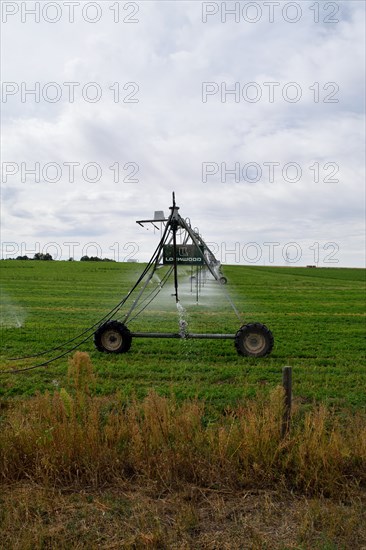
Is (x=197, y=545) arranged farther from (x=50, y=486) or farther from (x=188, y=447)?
(x=50, y=486)

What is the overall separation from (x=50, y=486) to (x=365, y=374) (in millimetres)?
6065

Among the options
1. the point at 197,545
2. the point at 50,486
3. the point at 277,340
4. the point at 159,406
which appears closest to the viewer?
the point at 197,545

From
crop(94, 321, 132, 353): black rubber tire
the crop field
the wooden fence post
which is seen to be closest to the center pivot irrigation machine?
crop(94, 321, 132, 353): black rubber tire

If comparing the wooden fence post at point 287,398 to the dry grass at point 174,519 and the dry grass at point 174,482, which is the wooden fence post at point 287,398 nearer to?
the dry grass at point 174,482

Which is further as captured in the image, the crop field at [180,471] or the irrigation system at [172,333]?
the irrigation system at [172,333]

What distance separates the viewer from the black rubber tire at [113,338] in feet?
32.5

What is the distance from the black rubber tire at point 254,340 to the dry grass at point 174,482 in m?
4.16

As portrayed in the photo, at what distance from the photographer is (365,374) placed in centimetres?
857

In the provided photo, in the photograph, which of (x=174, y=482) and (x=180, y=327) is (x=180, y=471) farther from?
(x=180, y=327)

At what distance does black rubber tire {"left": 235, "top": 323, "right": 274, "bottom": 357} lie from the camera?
9539 mm

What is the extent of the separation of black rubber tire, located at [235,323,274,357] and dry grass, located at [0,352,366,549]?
4157 mm

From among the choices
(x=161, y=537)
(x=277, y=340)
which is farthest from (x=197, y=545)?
(x=277, y=340)

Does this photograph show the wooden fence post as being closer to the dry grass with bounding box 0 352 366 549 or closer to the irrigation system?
the dry grass with bounding box 0 352 366 549

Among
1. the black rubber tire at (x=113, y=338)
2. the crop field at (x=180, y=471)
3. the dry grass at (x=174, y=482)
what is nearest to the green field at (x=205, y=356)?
the crop field at (x=180, y=471)
